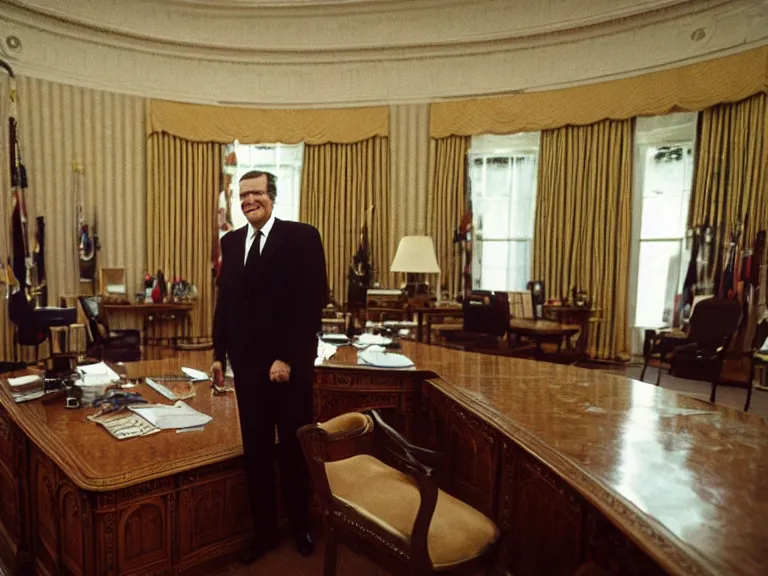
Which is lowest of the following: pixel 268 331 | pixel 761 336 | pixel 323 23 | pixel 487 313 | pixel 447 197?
pixel 761 336

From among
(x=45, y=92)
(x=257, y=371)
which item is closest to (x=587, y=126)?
(x=257, y=371)

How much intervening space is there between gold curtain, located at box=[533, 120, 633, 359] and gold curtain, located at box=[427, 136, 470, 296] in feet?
3.28

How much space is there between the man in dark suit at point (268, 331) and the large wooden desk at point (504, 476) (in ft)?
0.40

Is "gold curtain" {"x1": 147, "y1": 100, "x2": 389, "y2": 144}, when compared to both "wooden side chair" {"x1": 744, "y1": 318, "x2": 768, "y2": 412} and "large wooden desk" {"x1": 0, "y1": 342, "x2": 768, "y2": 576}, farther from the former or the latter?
"large wooden desk" {"x1": 0, "y1": 342, "x2": 768, "y2": 576}

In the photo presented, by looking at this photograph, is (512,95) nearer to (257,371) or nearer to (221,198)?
(221,198)

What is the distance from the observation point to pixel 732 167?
5.31m

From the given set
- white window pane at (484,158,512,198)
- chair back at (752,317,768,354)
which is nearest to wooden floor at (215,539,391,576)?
chair back at (752,317,768,354)

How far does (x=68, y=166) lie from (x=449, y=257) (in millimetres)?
5095

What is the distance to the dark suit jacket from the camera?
1.93 metres

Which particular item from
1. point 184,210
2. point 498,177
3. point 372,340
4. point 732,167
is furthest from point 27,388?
point 732,167

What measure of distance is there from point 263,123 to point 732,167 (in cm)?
575

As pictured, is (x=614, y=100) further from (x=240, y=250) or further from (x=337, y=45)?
(x=240, y=250)

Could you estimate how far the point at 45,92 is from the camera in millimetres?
6258

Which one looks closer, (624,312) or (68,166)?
(624,312)
